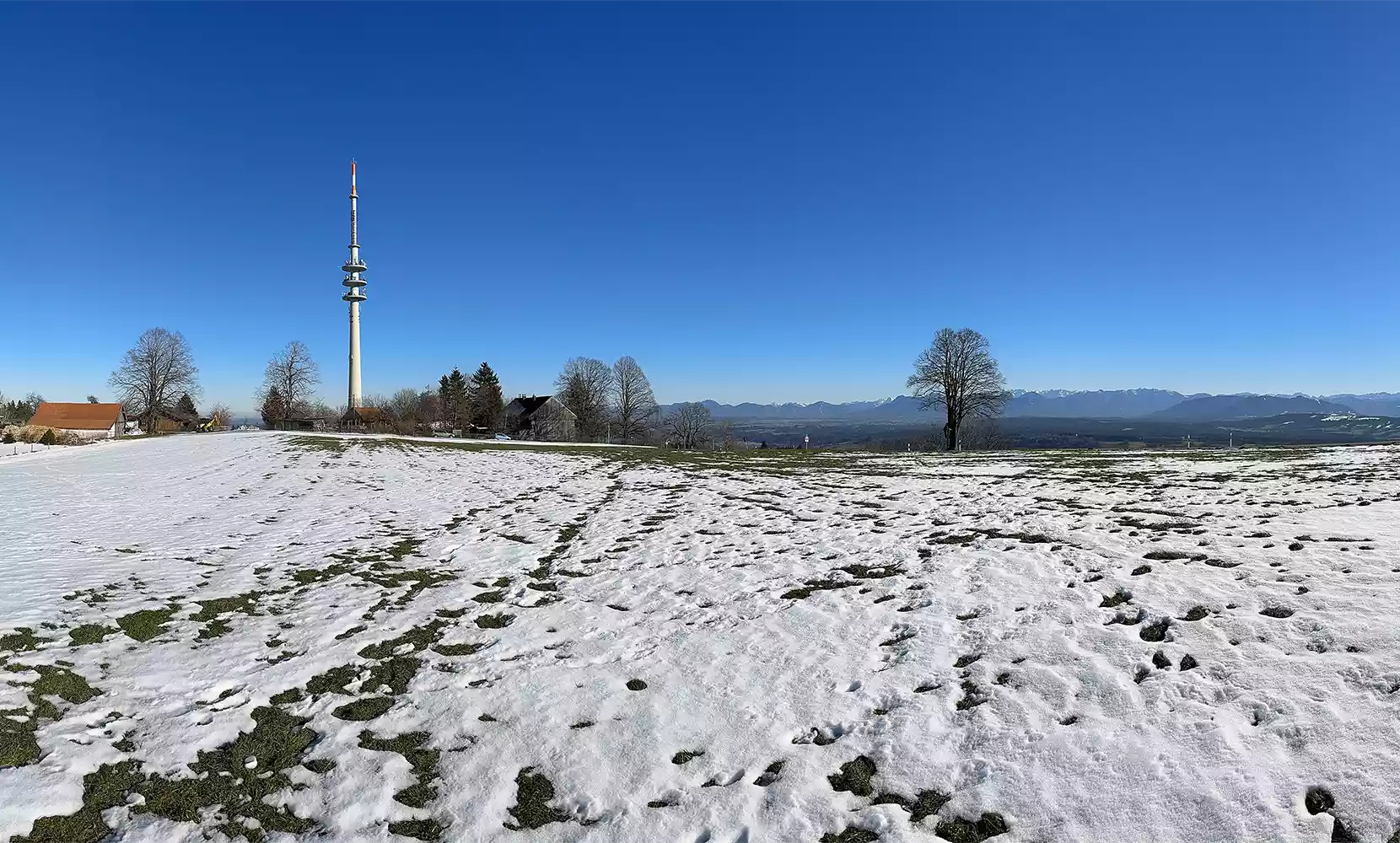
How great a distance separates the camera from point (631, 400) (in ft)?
271

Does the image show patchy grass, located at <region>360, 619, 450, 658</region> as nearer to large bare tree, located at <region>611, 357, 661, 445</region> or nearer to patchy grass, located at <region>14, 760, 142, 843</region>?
patchy grass, located at <region>14, 760, 142, 843</region>

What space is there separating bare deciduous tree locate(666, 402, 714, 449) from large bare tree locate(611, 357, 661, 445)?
5.65 meters

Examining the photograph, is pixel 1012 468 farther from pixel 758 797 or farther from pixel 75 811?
pixel 75 811

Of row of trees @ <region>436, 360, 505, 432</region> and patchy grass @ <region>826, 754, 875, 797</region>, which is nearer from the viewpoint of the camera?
patchy grass @ <region>826, 754, 875, 797</region>

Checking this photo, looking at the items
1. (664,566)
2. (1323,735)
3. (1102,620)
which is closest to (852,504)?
(664,566)

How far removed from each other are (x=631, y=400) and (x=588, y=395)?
255 inches

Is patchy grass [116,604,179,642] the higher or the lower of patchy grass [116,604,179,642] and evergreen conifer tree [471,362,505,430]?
the lower

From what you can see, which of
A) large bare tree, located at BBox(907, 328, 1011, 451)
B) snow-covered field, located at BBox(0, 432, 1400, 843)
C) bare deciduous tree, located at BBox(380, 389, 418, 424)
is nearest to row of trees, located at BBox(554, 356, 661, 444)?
bare deciduous tree, located at BBox(380, 389, 418, 424)

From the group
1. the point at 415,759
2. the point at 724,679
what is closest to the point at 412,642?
the point at 415,759

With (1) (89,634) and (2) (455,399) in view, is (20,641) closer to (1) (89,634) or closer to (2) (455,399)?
(1) (89,634)

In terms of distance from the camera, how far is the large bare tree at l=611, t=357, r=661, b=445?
82.5 meters

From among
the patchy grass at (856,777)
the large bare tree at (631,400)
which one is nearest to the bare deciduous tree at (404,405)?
the large bare tree at (631,400)

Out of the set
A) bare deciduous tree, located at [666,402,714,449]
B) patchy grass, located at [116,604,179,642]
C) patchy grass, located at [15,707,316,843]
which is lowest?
patchy grass, located at [15,707,316,843]

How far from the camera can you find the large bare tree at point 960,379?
1811 inches
